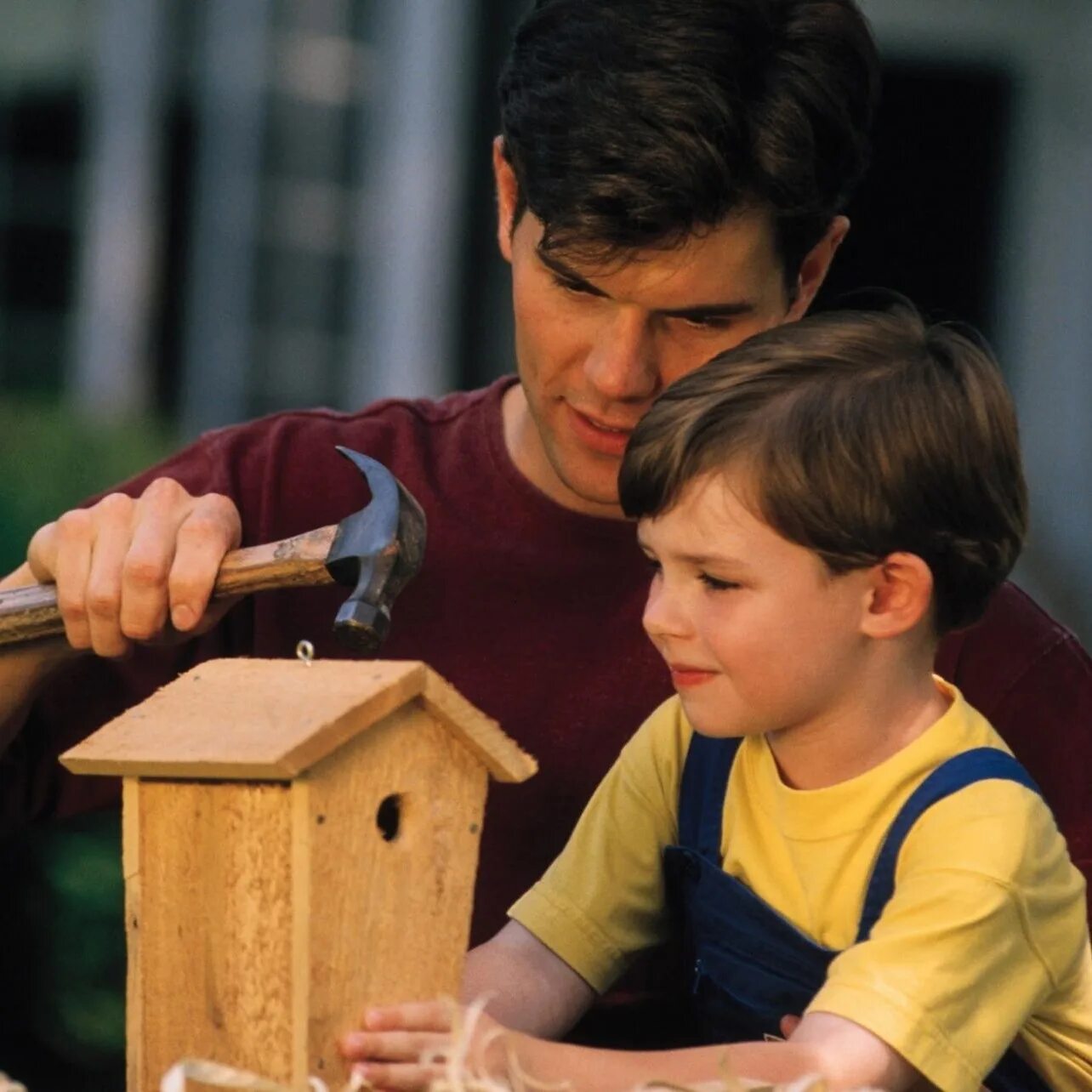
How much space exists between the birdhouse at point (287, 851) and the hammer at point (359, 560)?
9 centimetres

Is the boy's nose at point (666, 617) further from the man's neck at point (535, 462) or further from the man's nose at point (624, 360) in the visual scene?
the man's neck at point (535, 462)

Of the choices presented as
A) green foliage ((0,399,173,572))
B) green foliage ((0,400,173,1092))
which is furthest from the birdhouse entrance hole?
green foliage ((0,399,173,572))

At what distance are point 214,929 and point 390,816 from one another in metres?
0.22

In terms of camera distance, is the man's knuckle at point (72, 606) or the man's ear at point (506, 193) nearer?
the man's knuckle at point (72, 606)

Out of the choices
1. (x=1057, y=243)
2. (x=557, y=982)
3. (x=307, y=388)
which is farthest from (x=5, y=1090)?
(x=1057, y=243)

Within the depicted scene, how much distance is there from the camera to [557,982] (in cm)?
261

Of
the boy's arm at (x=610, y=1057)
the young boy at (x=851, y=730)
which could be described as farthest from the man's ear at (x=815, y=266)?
the boy's arm at (x=610, y=1057)

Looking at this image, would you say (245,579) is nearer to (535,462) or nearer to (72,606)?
(72,606)

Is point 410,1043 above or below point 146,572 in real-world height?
below

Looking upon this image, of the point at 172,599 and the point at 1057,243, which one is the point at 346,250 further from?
the point at 172,599

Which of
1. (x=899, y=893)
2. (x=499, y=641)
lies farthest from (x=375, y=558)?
(x=499, y=641)

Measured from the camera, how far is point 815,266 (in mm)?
3154

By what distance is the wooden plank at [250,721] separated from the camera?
205 centimetres

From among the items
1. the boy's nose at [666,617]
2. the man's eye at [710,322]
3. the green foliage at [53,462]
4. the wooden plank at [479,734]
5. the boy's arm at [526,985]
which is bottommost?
the green foliage at [53,462]
